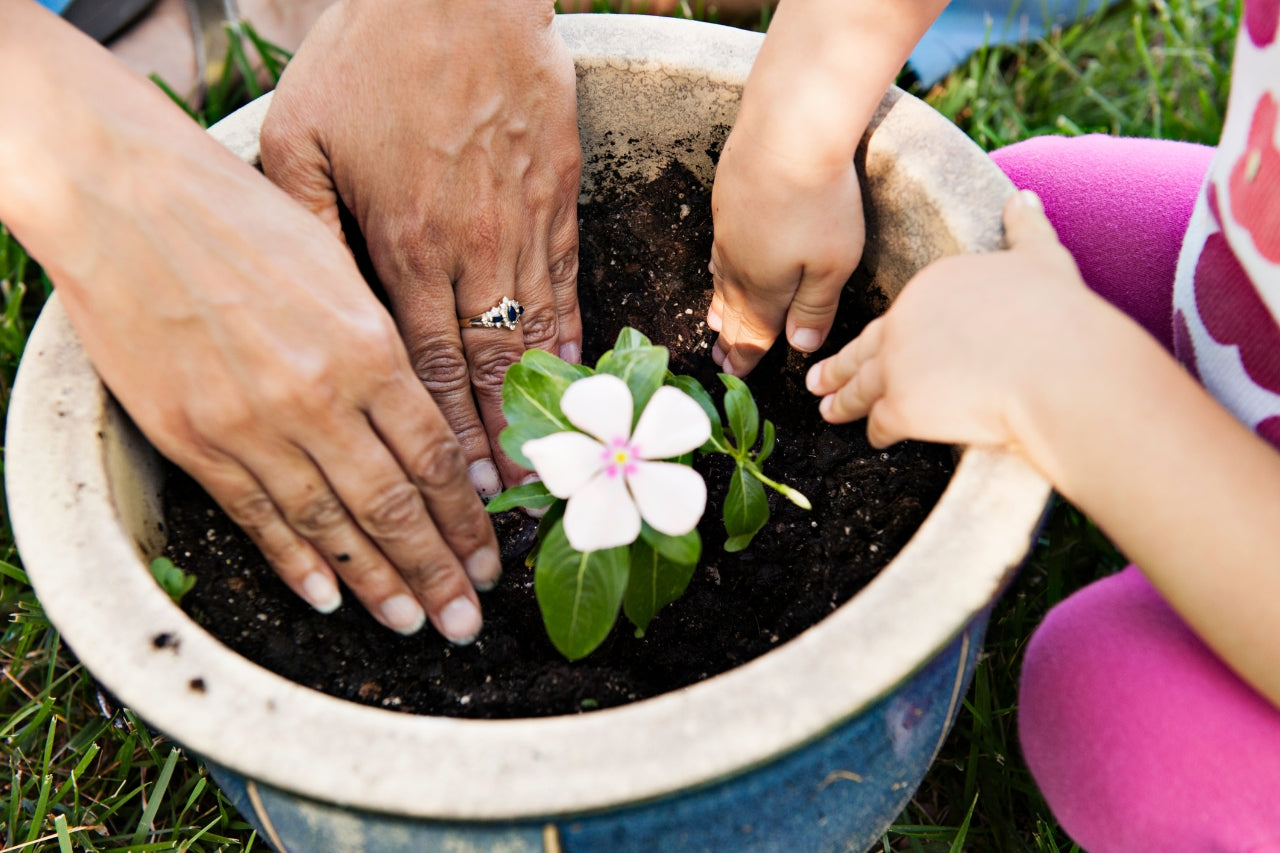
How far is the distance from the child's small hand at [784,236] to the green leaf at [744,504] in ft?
0.98

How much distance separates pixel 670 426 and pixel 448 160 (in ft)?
1.77

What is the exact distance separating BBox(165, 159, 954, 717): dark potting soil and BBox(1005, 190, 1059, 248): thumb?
0.27 meters

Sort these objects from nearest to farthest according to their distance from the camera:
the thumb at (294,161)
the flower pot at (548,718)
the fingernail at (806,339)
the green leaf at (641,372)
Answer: the flower pot at (548,718)
the green leaf at (641,372)
the thumb at (294,161)
the fingernail at (806,339)

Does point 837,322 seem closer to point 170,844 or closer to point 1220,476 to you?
point 1220,476

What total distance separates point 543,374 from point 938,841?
0.92 metres

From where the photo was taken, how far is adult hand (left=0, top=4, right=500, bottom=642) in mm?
907

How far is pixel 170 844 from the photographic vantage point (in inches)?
50.9

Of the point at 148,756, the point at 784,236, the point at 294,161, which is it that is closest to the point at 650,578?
the point at 784,236

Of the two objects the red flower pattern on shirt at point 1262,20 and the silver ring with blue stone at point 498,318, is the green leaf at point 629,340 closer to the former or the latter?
the silver ring with blue stone at point 498,318

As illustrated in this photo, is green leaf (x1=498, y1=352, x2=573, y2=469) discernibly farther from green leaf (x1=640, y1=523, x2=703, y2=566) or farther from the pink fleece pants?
the pink fleece pants

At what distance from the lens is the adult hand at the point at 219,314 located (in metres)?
0.91

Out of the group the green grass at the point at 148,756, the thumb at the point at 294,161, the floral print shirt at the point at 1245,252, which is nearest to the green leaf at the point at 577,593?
the thumb at the point at 294,161

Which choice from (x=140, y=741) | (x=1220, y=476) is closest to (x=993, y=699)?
(x=1220, y=476)

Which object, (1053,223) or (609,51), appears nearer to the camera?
(609,51)
